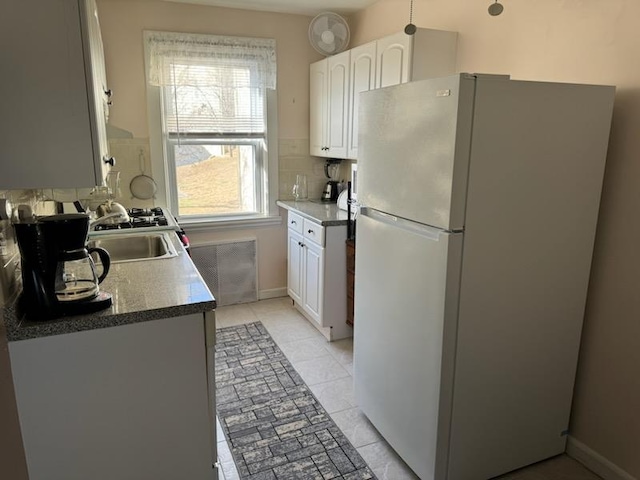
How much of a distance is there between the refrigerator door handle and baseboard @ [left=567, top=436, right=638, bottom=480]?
1.31 meters

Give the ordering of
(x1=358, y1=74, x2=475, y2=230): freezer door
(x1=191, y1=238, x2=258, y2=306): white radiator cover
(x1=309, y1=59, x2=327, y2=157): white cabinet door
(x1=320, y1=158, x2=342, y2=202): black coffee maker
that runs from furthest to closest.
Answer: (x1=320, y1=158, x2=342, y2=202): black coffee maker → (x1=191, y1=238, x2=258, y2=306): white radiator cover → (x1=309, y1=59, x2=327, y2=157): white cabinet door → (x1=358, y1=74, x2=475, y2=230): freezer door

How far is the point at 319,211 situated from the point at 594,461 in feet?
7.54

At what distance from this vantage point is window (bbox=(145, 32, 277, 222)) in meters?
3.50

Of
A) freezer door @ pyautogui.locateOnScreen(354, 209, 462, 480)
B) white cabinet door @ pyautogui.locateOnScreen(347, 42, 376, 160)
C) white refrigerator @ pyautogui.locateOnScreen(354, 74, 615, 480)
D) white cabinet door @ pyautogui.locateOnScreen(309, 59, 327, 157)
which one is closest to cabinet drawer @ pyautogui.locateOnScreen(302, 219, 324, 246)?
white cabinet door @ pyautogui.locateOnScreen(347, 42, 376, 160)

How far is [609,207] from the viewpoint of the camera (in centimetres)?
193

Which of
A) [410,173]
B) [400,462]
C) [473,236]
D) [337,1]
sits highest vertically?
[337,1]

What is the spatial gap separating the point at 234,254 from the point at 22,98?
275 cm

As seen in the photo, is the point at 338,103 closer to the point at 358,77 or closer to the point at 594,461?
the point at 358,77

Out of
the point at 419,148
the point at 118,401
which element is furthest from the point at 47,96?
the point at 419,148

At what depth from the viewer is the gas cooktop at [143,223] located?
267 centimetres

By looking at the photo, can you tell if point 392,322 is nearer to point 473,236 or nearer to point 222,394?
point 473,236

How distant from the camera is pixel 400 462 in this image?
2.12 m

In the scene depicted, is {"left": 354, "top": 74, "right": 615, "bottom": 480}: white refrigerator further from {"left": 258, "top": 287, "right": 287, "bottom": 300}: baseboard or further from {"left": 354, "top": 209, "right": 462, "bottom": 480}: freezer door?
{"left": 258, "top": 287, "right": 287, "bottom": 300}: baseboard

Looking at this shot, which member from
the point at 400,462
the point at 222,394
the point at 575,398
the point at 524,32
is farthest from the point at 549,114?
the point at 222,394
